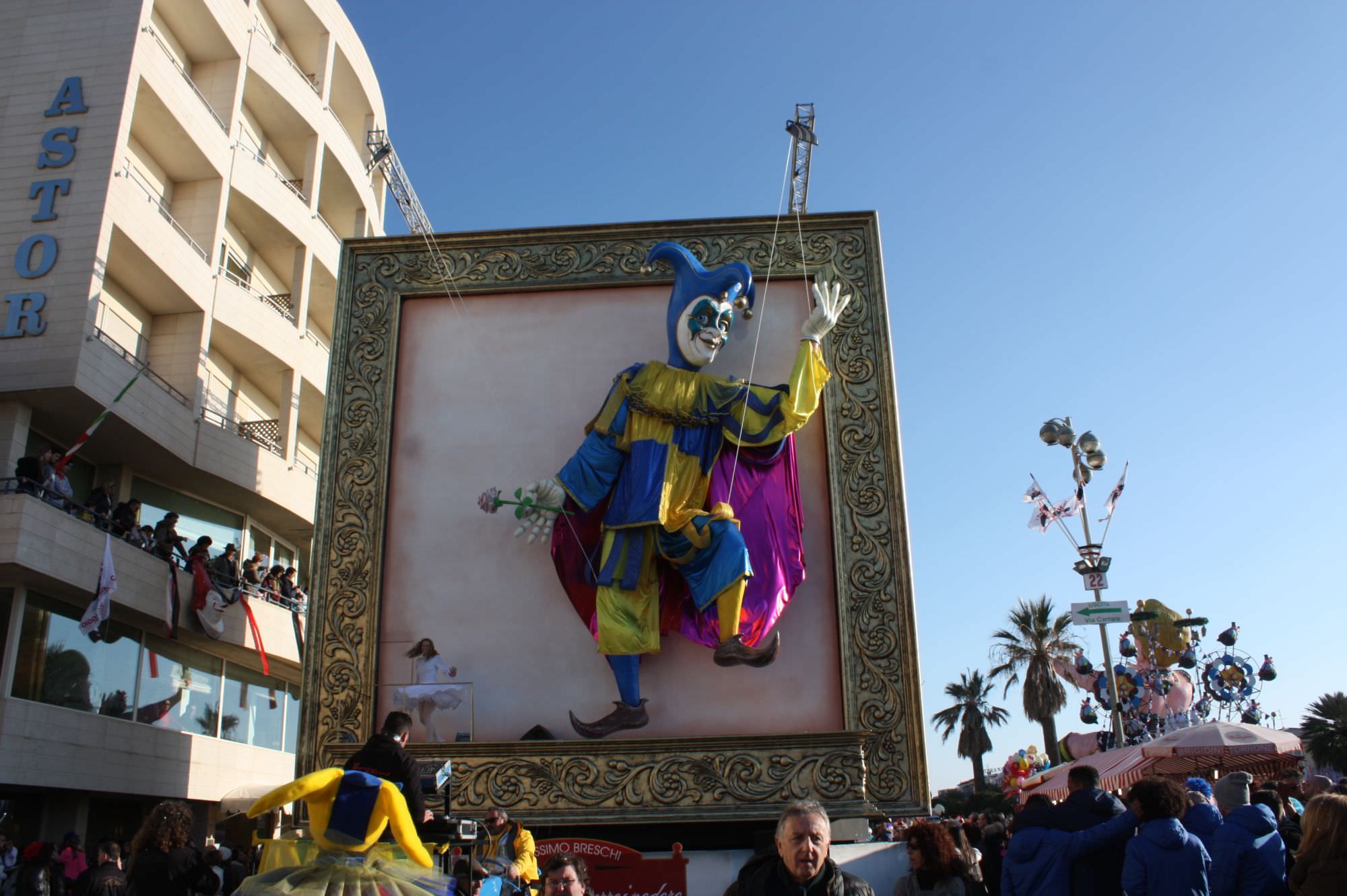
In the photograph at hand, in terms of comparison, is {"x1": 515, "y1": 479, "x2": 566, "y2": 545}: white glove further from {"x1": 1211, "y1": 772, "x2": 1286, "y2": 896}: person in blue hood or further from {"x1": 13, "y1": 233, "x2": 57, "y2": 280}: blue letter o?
{"x1": 13, "y1": 233, "x2": 57, "y2": 280}: blue letter o

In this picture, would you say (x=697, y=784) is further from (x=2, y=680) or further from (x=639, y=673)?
(x=2, y=680)

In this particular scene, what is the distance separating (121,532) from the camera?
591 inches

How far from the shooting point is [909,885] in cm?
503

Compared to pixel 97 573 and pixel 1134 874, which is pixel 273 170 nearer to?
pixel 97 573

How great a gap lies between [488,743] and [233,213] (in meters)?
13.2

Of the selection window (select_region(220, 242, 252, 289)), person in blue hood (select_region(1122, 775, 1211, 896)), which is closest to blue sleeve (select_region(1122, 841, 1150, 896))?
person in blue hood (select_region(1122, 775, 1211, 896))

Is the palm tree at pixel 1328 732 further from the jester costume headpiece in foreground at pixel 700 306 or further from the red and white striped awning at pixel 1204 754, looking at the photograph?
the jester costume headpiece in foreground at pixel 700 306

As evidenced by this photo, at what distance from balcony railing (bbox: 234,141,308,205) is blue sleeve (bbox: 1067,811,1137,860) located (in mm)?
17502

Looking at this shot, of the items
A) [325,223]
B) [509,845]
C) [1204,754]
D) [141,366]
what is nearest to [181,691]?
[141,366]

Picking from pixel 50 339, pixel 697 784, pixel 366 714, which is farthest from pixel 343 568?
pixel 50 339

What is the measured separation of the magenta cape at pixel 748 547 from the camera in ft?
31.9

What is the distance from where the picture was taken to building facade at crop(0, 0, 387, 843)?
45.3 feet

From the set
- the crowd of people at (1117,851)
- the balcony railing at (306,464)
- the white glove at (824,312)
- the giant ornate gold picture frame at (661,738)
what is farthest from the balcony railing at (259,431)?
the crowd of people at (1117,851)

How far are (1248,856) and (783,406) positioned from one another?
5.62m
